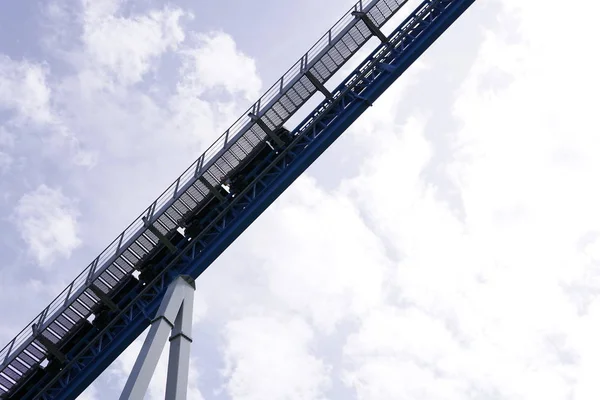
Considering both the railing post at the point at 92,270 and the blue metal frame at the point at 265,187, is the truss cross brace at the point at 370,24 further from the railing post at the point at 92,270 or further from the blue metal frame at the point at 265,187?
the railing post at the point at 92,270

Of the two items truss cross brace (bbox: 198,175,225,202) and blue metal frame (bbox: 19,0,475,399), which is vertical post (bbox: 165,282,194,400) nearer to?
blue metal frame (bbox: 19,0,475,399)

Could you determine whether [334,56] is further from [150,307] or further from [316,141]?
[150,307]

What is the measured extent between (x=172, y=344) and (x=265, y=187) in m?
4.64

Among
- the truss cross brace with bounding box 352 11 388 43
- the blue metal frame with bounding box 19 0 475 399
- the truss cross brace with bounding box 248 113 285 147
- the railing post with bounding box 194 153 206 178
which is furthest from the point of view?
the truss cross brace with bounding box 352 11 388 43

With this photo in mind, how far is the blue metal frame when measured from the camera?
54.6 feet

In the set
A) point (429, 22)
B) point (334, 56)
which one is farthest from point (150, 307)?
point (429, 22)

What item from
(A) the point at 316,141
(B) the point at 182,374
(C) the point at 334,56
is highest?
(C) the point at 334,56

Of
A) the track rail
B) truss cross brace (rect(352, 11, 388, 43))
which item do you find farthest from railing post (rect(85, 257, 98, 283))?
truss cross brace (rect(352, 11, 388, 43))

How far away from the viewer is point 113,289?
55.8 ft

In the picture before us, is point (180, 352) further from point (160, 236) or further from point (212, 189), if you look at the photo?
point (212, 189)

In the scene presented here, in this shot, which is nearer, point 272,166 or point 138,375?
point 138,375

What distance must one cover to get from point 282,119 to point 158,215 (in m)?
3.98

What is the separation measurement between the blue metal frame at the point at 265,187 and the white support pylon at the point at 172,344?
129 centimetres

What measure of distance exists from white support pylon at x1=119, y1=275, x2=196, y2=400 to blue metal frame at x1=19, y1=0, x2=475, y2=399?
129 centimetres
